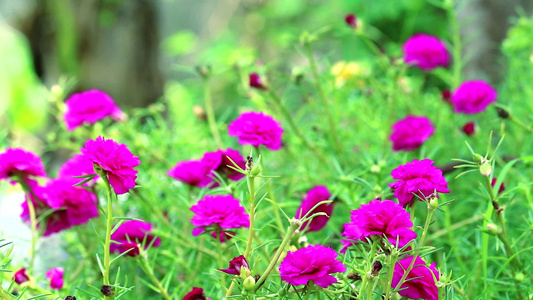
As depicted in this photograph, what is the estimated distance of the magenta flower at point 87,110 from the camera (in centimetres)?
100

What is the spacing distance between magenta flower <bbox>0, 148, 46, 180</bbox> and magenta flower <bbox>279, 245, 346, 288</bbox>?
0.47 meters

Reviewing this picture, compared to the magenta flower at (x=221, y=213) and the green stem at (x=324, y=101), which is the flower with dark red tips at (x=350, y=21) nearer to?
the green stem at (x=324, y=101)

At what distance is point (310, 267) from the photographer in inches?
19.6

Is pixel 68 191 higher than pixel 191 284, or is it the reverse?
pixel 68 191

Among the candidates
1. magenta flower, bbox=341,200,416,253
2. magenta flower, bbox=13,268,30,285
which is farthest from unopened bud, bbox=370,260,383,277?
magenta flower, bbox=13,268,30,285

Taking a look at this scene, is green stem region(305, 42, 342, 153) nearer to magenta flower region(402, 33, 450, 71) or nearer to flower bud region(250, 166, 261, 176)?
magenta flower region(402, 33, 450, 71)

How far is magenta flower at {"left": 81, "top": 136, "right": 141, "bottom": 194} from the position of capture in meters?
0.53

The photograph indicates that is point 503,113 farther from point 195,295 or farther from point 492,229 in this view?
point 195,295

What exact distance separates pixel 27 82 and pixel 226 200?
422 cm

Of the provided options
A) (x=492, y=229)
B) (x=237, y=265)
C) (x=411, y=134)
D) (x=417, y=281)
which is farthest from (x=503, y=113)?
(x=237, y=265)

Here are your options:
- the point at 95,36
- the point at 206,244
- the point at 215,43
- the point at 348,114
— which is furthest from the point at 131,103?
the point at 206,244

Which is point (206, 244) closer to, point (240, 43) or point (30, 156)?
point (30, 156)

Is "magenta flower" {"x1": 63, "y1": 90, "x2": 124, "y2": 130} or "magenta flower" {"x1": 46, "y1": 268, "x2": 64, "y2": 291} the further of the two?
"magenta flower" {"x1": 63, "y1": 90, "x2": 124, "y2": 130}

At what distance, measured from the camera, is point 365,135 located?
1328 mm
